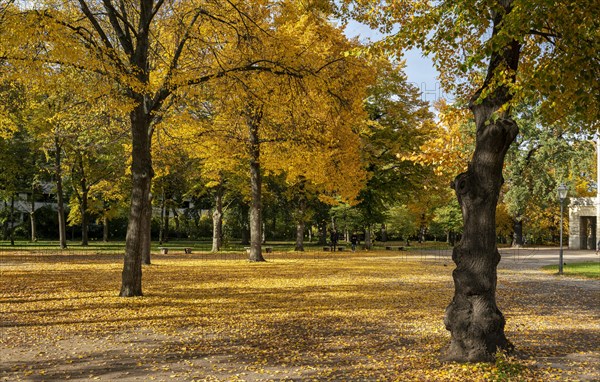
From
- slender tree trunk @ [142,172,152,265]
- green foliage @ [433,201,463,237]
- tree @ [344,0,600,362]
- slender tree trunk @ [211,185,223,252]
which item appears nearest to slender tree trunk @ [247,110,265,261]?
slender tree trunk @ [142,172,152,265]

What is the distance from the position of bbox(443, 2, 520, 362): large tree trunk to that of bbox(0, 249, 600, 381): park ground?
39 centimetres

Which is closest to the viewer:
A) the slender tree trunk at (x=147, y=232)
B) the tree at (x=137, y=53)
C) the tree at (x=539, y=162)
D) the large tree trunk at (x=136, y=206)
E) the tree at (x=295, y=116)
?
the tree at (x=137, y=53)

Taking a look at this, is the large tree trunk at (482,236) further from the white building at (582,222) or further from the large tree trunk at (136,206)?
the white building at (582,222)

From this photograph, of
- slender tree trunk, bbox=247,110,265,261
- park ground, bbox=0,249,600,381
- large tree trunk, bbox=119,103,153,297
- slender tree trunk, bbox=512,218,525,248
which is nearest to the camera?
park ground, bbox=0,249,600,381

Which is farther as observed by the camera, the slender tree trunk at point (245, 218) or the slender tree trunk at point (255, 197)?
the slender tree trunk at point (245, 218)

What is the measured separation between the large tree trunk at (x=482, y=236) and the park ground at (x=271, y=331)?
0.39 m

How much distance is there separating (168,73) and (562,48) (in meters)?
9.35

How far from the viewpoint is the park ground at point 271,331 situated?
6.31 metres

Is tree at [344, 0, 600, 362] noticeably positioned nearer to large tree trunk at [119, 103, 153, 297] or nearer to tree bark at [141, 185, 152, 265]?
large tree trunk at [119, 103, 153, 297]

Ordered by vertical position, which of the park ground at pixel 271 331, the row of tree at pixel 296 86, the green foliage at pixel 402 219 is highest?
the row of tree at pixel 296 86

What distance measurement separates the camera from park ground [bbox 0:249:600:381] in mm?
6309

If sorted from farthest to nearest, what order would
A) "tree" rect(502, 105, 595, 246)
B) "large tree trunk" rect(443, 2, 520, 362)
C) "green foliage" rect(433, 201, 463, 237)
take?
"green foliage" rect(433, 201, 463, 237) → "tree" rect(502, 105, 595, 246) → "large tree trunk" rect(443, 2, 520, 362)

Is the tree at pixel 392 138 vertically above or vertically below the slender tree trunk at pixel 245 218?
above

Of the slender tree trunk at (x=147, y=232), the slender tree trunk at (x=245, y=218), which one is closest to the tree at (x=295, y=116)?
the slender tree trunk at (x=147, y=232)
